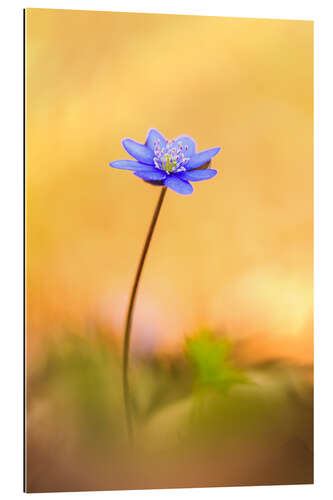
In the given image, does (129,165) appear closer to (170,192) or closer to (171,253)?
(170,192)

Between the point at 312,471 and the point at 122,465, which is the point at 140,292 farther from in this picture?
the point at 312,471

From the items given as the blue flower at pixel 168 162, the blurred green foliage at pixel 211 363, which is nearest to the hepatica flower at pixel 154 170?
the blue flower at pixel 168 162

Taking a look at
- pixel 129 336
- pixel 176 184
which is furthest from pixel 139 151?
pixel 129 336

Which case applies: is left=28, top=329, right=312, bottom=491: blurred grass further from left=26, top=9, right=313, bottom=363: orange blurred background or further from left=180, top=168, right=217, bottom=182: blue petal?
left=180, top=168, right=217, bottom=182: blue petal

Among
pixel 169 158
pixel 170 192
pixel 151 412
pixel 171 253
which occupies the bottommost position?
pixel 151 412

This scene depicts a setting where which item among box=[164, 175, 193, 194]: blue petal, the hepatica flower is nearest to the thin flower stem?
the hepatica flower

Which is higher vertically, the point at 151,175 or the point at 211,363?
the point at 151,175

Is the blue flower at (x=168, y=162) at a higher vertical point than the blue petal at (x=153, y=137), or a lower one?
lower

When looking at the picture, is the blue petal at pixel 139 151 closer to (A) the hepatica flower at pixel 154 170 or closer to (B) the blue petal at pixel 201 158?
(A) the hepatica flower at pixel 154 170
